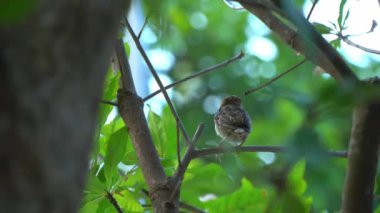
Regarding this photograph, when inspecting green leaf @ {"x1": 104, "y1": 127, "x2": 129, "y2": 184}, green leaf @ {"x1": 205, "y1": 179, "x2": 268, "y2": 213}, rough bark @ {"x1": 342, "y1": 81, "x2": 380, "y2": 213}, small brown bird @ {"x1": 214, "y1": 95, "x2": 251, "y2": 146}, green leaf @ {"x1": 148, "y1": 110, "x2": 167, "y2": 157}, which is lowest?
rough bark @ {"x1": 342, "y1": 81, "x2": 380, "y2": 213}

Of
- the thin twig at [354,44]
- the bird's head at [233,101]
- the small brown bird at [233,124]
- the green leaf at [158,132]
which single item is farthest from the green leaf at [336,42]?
the bird's head at [233,101]

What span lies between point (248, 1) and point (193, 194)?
90cm

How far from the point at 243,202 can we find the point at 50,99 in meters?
1.82

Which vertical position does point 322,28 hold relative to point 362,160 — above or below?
above

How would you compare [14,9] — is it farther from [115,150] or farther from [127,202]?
[127,202]

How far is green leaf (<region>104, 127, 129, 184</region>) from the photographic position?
2303mm

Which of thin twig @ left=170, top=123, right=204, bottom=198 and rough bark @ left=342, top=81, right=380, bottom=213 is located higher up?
thin twig @ left=170, top=123, right=204, bottom=198

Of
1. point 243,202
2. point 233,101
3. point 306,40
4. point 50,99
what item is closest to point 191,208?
point 243,202

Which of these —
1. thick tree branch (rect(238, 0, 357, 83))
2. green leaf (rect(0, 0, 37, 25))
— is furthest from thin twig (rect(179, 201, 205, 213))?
green leaf (rect(0, 0, 37, 25))

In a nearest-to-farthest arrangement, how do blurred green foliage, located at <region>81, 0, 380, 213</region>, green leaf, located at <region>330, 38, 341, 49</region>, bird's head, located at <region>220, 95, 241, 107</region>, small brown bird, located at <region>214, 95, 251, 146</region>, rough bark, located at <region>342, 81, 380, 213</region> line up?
blurred green foliage, located at <region>81, 0, 380, 213</region>, rough bark, located at <region>342, 81, 380, 213</region>, green leaf, located at <region>330, 38, 341, 49</region>, small brown bird, located at <region>214, 95, 251, 146</region>, bird's head, located at <region>220, 95, 241, 107</region>

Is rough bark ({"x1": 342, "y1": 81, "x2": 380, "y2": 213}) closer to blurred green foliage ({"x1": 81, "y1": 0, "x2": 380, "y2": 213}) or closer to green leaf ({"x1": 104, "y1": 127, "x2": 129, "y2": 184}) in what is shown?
blurred green foliage ({"x1": 81, "y1": 0, "x2": 380, "y2": 213})

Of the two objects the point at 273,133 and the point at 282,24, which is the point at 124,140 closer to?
the point at 282,24

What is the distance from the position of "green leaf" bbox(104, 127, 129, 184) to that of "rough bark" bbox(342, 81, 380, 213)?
739 mm

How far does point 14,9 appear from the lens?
2.31ft
